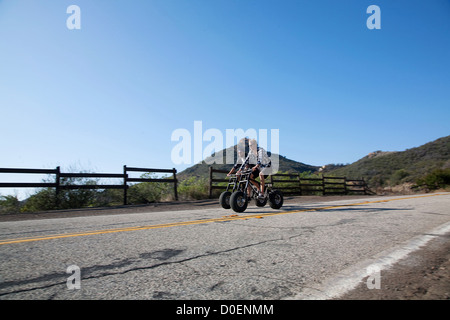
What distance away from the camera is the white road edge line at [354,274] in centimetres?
168

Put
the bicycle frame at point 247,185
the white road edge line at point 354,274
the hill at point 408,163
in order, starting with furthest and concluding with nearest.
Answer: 1. the hill at point 408,163
2. the bicycle frame at point 247,185
3. the white road edge line at point 354,274

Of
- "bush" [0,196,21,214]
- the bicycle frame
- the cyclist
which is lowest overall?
"bush" [0,196,21,214]

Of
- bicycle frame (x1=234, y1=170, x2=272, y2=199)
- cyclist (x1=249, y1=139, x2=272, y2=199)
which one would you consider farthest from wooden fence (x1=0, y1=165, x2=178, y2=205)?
cyclist (x1=249, y1=139, x2=272, y2=199)

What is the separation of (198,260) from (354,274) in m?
1.27

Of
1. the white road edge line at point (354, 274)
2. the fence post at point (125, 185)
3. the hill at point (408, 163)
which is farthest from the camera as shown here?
the hill at point (408, 163)

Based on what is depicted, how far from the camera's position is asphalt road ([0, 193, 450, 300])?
173 cm
